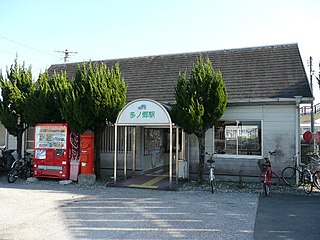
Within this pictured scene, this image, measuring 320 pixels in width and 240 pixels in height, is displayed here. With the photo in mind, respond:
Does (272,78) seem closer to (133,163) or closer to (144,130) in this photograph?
(144,130)

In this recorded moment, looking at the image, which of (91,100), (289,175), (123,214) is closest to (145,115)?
Result: (91,100)

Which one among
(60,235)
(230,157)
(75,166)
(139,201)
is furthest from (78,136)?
(60,235)

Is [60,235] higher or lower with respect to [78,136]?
lower

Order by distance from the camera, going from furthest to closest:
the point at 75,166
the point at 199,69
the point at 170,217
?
the point at 75,166 → the point at 199,69 → the point at 170,217

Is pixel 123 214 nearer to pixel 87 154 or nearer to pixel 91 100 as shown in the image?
pixel 87 154

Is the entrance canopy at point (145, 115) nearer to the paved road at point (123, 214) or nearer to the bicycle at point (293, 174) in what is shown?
the paved road at point (123, 214)

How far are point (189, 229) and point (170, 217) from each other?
876mm

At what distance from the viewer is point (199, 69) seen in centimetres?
1017

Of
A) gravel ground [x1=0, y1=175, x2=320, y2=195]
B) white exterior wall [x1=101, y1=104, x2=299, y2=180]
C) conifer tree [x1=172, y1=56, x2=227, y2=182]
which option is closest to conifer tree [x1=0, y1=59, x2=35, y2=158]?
gravel ground [x1=0, y1=175, x2=320, y2=195]

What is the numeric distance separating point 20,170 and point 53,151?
150 centimetres

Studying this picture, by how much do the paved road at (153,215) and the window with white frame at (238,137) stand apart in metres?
2.49

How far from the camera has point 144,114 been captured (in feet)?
32.8

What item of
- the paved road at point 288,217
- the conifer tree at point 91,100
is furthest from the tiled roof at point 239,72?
the paved road at point 288,217

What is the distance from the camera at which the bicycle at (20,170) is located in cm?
1102
